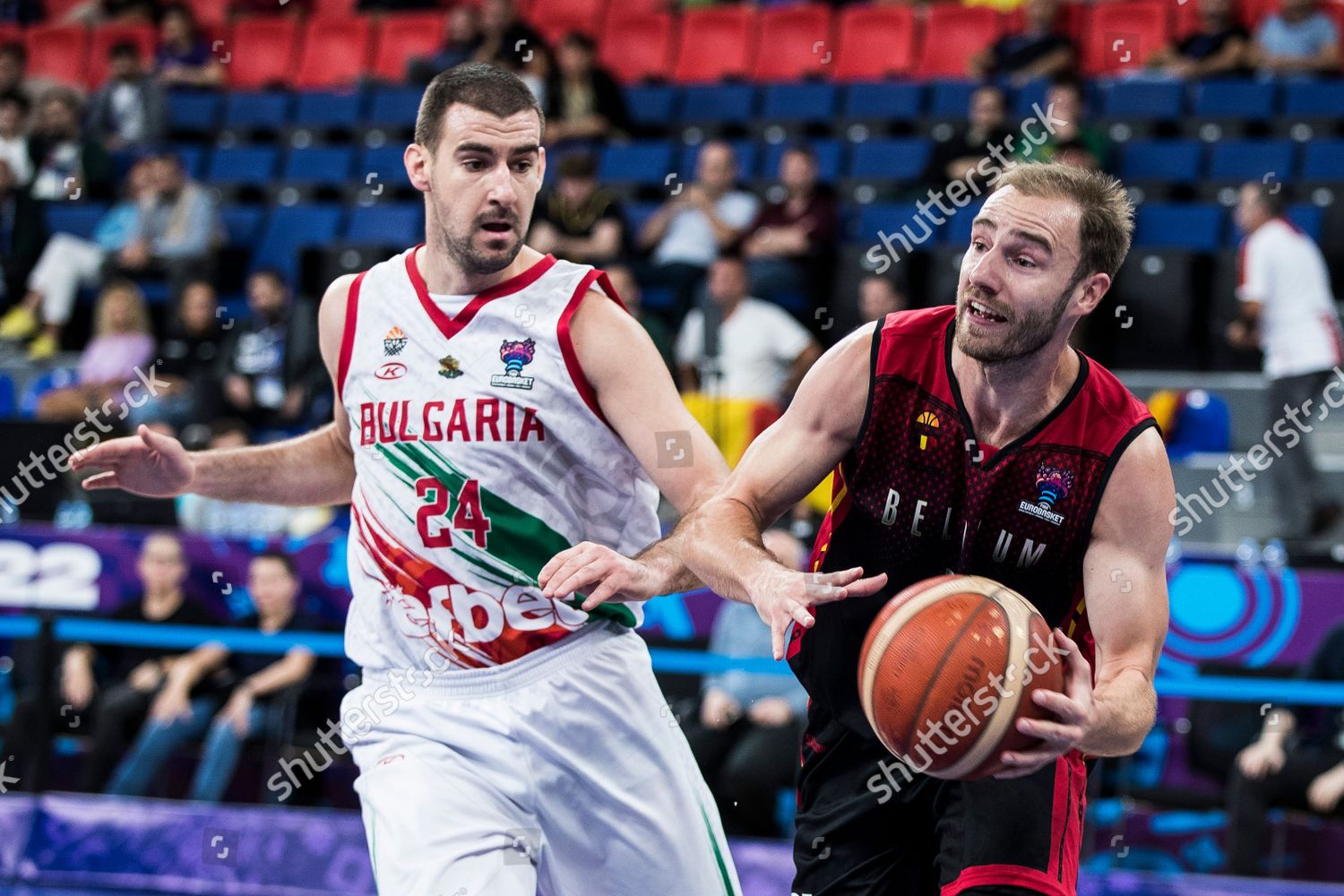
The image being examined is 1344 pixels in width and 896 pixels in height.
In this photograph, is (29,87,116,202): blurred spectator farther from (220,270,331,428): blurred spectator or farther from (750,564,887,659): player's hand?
(750,564,887,659): player's hand

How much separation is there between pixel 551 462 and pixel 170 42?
13080 millimetres

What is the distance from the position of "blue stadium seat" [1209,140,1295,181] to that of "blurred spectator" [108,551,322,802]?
6.90m

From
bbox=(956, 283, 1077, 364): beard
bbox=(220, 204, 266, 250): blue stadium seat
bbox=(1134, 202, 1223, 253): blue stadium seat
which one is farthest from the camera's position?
bbox=(220, 204, 266, 250): blue stadium seat

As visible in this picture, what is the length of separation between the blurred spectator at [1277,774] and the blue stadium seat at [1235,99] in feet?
19.3

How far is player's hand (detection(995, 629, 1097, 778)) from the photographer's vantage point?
2.82 m

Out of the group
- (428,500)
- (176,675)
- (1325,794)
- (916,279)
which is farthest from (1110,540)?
(916,279)

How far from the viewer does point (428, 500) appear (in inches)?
148

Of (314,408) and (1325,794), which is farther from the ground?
(314,408)

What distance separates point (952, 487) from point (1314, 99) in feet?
29.3

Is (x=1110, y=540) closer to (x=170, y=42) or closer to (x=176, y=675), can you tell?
(x=176, y=675)

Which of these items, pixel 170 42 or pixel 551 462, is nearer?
pixel 551 462

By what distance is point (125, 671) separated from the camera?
802 centimetres

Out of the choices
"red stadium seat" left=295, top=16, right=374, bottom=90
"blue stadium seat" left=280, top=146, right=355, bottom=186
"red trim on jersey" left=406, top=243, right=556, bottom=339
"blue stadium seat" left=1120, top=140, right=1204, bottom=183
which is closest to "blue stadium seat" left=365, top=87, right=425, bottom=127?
"blue stadium seat" left=280, top=146, right=355, bottom=186

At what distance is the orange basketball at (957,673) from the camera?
295 centimetres
